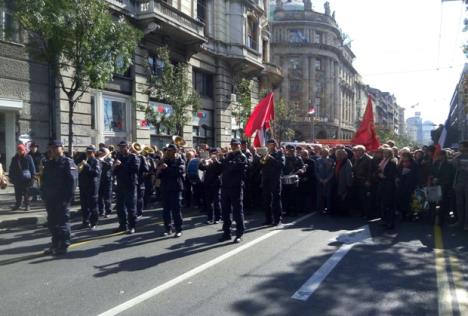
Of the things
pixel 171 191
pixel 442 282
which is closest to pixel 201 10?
pixel 171 191

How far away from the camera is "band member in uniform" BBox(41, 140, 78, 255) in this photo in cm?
715

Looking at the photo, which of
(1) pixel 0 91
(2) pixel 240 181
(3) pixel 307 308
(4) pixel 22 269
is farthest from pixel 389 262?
(1) pixel 0 91

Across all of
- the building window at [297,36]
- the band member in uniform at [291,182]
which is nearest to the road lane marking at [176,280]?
the band member in uniform at [291,182]

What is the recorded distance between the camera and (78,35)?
40.1 ft

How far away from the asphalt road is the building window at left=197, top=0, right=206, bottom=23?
823 inches

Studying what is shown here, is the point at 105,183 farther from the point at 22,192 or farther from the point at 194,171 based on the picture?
the point at 22,192

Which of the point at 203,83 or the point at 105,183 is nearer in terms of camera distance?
the point at 105,183

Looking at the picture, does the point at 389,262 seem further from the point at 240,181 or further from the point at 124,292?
the point at 124,292

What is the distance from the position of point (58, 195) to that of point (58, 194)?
0.02 metres

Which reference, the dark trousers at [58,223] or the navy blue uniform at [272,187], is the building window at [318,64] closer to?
the navy blue uniform at [272,187]

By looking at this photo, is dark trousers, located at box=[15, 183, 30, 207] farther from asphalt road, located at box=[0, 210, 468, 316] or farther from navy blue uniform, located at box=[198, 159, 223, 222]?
navy blue uniform, located at box=[198, 159, 223, 222]

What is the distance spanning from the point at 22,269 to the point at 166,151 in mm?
3527

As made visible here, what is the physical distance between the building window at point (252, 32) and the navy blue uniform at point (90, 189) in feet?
80.7

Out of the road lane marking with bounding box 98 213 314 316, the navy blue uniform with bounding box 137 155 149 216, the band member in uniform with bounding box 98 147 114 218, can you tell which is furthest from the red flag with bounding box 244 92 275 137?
the road lane marking with bounding box 98 213 314 316
